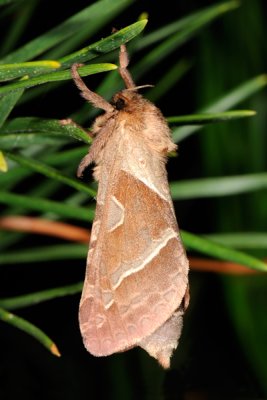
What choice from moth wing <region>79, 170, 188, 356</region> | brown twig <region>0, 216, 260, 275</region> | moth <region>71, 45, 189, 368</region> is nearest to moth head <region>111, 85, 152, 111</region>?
moth <region>71, 45, 189, 368</region>

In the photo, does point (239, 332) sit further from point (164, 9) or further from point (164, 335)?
point (164, 9)

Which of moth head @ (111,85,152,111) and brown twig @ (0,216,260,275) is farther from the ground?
moth head @ (111,85,152,111)

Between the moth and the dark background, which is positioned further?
the dark background

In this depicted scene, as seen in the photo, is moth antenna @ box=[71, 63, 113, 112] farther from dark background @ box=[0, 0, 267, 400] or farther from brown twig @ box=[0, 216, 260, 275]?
brown twig @ box=[0, 216, 260, 275]

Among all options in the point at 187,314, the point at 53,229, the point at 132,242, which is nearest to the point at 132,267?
the point at 132,242

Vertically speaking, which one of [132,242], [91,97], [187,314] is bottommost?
[187,314]

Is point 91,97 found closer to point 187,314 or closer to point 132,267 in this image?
point 132,267

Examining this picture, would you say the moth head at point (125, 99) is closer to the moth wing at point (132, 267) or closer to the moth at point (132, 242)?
the moth at point (132, 242)

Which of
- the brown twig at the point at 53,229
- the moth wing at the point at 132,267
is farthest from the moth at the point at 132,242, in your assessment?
the brown twig at the point at 53,229

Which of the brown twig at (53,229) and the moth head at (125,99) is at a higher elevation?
the moth head at (125,99)
